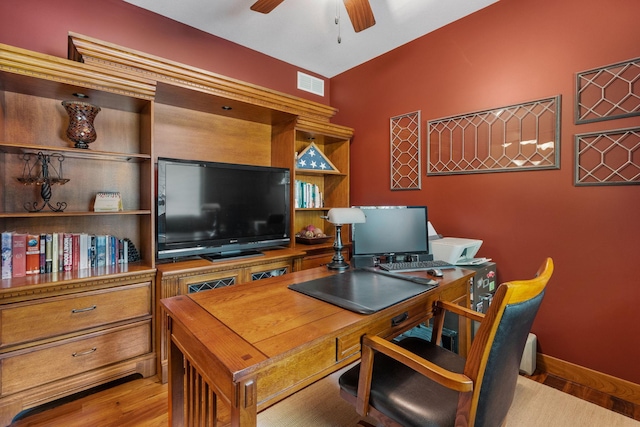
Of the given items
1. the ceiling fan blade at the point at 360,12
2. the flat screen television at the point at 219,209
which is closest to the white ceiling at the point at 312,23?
the ceiling fan blade at the point at 360,12

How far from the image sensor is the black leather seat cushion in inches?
41.8

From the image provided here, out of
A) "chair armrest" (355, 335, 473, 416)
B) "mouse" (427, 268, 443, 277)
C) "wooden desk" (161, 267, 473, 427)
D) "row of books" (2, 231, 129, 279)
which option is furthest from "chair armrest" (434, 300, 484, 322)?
"row of books" (2, 231, 129, 279)

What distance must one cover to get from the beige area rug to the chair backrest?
972 millimetres

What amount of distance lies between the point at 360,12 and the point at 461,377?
2.03 m

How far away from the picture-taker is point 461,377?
3.11 feet

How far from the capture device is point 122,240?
2.26 metres

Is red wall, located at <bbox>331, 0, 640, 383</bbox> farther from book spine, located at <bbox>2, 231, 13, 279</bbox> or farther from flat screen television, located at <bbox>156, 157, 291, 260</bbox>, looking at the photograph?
book spine, located at <bbox>2, 231, 13, 279</bbox>

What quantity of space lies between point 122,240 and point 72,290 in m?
0.53

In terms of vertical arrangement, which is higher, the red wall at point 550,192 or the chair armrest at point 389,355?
the red wall at point 550,192

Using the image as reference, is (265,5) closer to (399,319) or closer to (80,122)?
(80,122)

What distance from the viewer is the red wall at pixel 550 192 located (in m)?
1.90

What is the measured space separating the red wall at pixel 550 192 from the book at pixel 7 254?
2.97 m

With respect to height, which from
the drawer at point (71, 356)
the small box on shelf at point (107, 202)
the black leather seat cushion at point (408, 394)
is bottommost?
the drawer at point (71, 356)

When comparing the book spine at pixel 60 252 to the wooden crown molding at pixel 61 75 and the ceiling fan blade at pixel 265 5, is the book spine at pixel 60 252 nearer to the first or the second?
the wooden crown molding at pixel 61 75
